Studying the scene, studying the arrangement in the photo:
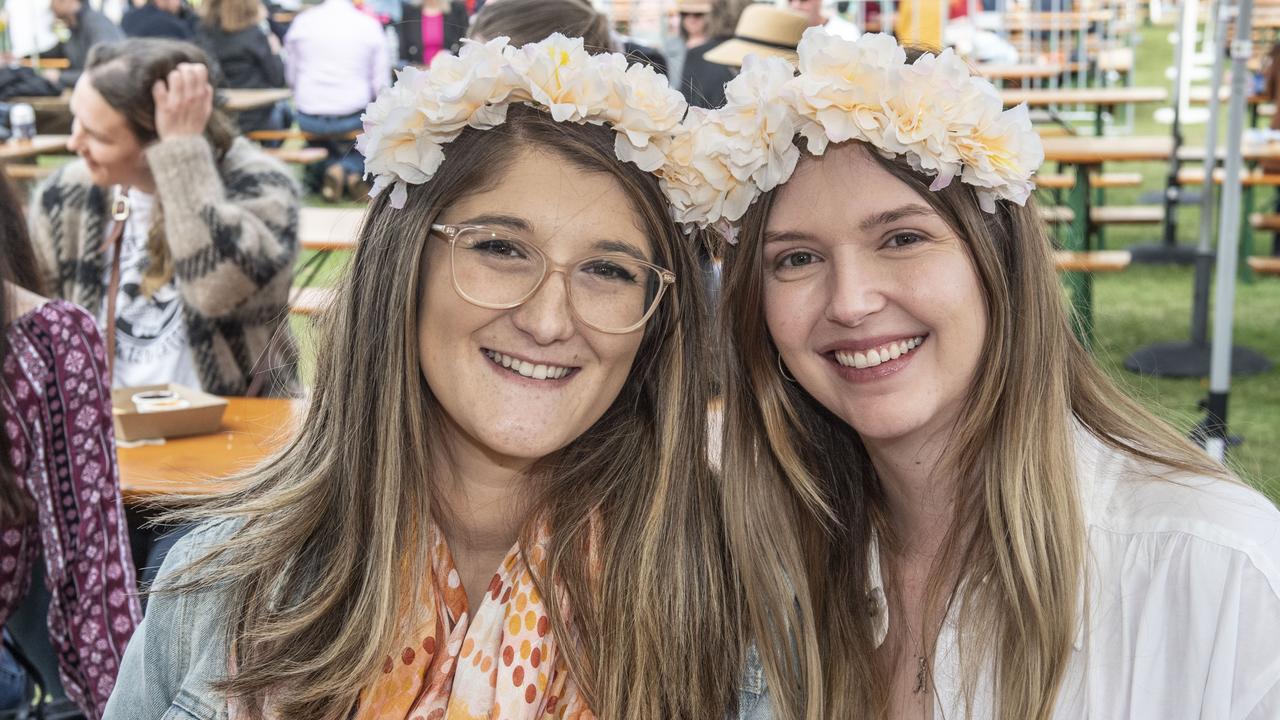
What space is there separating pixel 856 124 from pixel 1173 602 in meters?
0.81

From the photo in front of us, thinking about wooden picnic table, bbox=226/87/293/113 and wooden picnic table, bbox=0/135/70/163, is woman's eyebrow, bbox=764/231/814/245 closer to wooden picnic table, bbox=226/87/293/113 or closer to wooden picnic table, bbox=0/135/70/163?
wooden picnic table, bbox=0/135/70/163

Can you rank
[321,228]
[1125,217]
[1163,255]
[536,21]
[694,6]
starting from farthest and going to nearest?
[1163,255], [694,6], [1125,217], [321,228], [536,21]

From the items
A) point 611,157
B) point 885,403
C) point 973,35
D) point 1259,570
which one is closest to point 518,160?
point 611,157

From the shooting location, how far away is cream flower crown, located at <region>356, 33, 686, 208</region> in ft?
6.50

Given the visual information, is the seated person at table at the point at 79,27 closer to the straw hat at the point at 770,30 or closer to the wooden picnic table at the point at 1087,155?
the straw hat at the point at 770,30

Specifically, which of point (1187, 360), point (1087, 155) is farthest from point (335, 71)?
point (1187, 360)

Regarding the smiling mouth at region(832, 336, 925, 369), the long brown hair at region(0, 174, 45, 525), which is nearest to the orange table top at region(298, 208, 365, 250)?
the long brown hair at region(0, 174, 45, 525)

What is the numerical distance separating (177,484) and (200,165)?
4.32ft

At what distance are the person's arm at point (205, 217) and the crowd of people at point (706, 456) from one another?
6.65ft

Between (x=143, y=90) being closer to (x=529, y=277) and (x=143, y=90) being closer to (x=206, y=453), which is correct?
(x=206, y=453)

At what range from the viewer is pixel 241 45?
12.9 metres

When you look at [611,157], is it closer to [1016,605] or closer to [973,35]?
[1016,605]

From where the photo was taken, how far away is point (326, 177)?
12.4 metres

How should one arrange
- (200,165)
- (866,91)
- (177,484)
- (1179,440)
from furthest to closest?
(200,165)
(177,484)
(1179,440)
(866,91)
